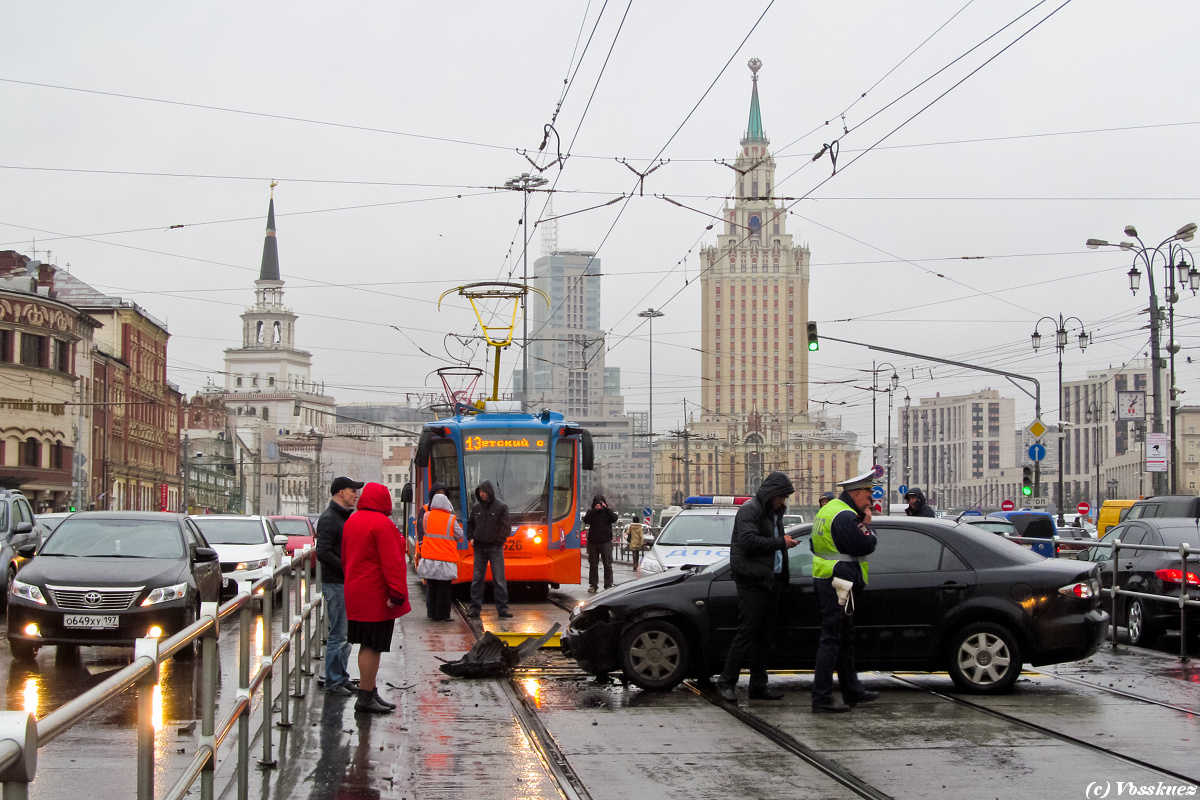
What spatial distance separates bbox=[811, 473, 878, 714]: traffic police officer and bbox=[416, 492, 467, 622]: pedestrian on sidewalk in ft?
27.5

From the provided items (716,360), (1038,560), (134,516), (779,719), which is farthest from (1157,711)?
(716,360)

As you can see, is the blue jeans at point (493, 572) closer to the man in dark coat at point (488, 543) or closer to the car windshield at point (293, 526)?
the man in dark coat at point (488, 543)

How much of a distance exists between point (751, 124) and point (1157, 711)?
563 feet

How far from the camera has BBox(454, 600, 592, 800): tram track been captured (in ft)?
22.9

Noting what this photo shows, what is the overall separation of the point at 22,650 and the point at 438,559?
19.5 feet

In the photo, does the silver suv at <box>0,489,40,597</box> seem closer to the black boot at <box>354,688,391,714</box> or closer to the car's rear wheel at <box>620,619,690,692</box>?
the black boot at <box>354,688,391,714</box>

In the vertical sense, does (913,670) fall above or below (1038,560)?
below

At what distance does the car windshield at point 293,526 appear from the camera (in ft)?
95.6

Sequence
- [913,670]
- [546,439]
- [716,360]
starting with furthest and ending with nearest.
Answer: [716,360] → [546,439] → [913,670]

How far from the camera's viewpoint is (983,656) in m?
10.4

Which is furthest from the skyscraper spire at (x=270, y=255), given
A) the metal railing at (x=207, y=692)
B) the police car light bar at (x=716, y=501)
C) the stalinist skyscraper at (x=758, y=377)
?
the metal railing at (x=207, y=692)

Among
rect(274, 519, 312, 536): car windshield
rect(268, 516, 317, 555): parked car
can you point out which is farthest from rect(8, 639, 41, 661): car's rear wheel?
rect(274, 519, 312, 536): car windshield

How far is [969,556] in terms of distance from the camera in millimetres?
10633

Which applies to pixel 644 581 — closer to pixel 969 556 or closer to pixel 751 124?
pixel 969 556
